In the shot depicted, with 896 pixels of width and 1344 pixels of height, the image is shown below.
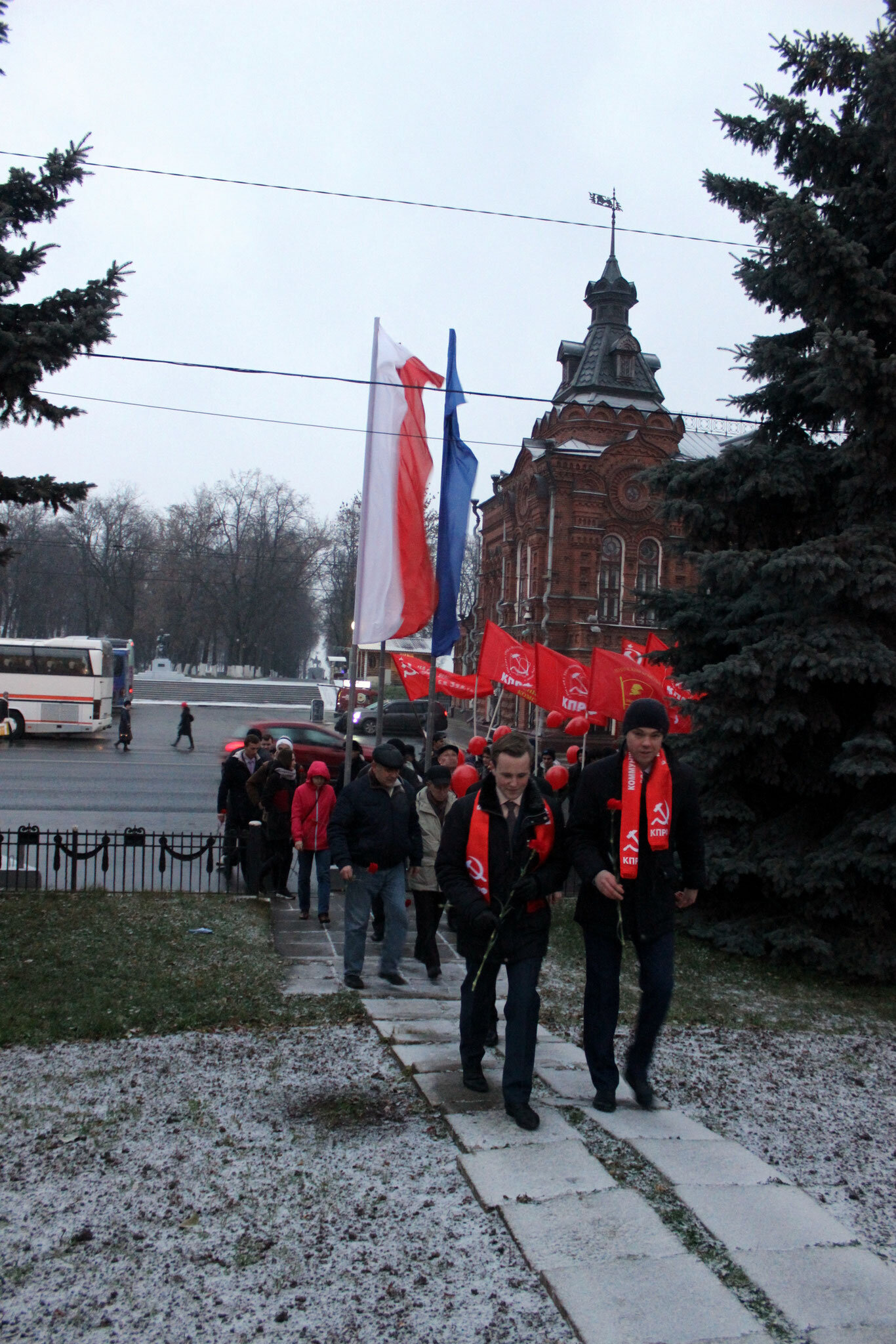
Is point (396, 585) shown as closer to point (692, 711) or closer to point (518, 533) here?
point (692, 711)

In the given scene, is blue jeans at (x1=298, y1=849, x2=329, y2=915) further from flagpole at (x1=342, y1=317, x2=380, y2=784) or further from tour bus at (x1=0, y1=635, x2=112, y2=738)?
tour bus at (x1=0, y1=635, x2=112, y2=738)

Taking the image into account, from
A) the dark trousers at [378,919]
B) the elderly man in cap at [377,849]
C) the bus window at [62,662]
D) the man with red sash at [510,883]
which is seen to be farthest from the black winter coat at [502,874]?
the bus window at [62,662]

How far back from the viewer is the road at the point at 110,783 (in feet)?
56.9

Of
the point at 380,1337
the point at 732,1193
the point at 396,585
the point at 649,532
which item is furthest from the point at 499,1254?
the point at 649,532

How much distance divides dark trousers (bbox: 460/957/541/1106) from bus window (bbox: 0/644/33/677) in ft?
102

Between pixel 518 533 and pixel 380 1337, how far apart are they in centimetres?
4065

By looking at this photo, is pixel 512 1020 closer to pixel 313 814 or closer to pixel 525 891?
pixel 525 891

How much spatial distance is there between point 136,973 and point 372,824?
6.29 ft

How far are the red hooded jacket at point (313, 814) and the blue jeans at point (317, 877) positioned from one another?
116mm

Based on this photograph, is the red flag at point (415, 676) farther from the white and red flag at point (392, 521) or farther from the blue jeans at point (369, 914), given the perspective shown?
the blue jeans at point (369, 914)

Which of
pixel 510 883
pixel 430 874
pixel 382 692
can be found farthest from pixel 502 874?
pixel 382 692

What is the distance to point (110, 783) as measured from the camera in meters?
22.9

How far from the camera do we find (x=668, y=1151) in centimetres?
433

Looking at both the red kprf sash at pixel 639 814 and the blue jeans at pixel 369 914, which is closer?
the red kprf sash at pixel 639 814
